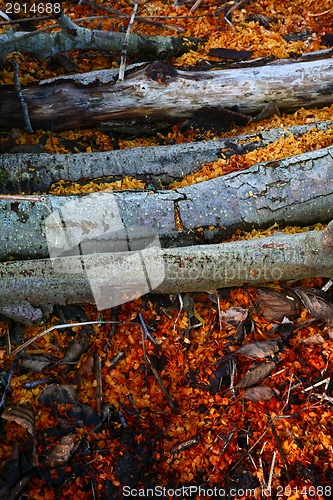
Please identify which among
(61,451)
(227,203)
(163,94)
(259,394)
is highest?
(163,94)

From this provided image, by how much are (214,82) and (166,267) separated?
193 cm

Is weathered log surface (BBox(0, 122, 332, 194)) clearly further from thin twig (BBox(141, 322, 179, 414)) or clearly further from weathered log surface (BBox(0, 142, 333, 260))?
thin twig (BBox(141, 322, 179, 414))

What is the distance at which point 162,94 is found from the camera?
11.7 ft

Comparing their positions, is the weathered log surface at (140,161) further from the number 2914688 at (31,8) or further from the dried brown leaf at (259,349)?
the number 2914688 at (31,8)

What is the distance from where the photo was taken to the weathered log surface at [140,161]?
10.5 feet

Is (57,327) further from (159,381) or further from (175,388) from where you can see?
(175,388)

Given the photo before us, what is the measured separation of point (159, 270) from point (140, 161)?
110 cm

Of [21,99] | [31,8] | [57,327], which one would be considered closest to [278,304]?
[57,327]

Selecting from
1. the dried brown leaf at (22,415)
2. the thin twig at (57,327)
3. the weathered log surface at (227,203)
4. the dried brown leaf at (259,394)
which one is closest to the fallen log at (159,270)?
the thin twig at (57,327)

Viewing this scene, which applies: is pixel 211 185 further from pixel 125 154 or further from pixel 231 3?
pixel 231 3

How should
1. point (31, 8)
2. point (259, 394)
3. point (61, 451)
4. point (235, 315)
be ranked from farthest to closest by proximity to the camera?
point (31, 8)
point (235, 315)
point (259, 394)
point (61, 451)

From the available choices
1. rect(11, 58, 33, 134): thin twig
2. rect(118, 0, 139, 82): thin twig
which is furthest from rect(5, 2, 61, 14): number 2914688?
rect(11, 58, 33, 134): thin twig

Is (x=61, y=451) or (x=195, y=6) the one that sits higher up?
(x=195, y=6)

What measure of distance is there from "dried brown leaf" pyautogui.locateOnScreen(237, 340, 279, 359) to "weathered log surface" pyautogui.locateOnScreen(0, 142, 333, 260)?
0.76 m
